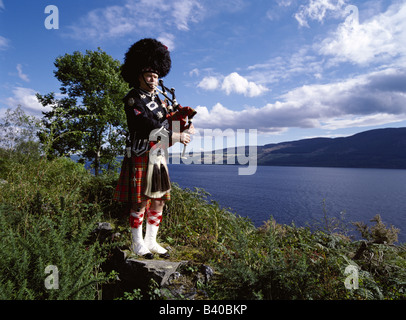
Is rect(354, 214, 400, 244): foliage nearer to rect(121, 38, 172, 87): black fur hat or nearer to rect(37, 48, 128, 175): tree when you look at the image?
rect(121, 38, 172, 87): black fur hat

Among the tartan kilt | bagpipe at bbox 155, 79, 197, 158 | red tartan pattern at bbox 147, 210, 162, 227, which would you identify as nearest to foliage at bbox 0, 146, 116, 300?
the tartan kilt

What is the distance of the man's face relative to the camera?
3379 mm

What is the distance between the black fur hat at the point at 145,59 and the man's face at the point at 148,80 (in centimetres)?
7

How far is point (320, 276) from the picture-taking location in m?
2.85

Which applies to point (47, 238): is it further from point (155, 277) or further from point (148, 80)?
point (148, 80)

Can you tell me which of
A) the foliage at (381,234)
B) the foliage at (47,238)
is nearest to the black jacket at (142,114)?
the foliage at (47,238)

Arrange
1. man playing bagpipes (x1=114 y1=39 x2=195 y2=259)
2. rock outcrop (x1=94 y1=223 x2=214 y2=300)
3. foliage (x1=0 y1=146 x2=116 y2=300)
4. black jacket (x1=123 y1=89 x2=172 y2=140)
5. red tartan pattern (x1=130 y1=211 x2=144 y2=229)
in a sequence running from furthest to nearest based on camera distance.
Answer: red tartan pattern (x1=130 y1=211 x2=144 y2=229), man playing bagpipes (x1=114 y1=39 x2=195 y2=259), black jacket (x1=123 y1=89 x2=172 y2=140), rock outcrop (x1=94 y1=223 x2=214 y2=300), foliage (x1=0 y1=146 x2=116 y2=300)

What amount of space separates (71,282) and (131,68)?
306cm

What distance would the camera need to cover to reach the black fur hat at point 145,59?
3.38 meters

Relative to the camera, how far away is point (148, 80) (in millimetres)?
3381

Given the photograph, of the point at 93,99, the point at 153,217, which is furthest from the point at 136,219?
the point at 93,99

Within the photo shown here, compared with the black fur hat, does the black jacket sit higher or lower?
lower
